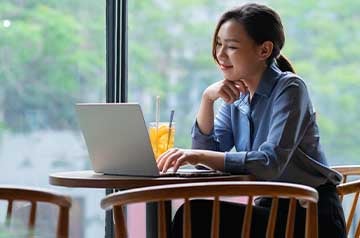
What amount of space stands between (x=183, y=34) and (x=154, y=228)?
51.6 inches

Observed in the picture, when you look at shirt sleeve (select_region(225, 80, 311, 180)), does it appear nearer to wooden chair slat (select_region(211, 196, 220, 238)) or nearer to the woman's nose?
the woman's nose

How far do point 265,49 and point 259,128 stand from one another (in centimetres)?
26

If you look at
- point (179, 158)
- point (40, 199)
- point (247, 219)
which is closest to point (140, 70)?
point (179, 158)

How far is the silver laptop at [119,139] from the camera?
1.93 metres

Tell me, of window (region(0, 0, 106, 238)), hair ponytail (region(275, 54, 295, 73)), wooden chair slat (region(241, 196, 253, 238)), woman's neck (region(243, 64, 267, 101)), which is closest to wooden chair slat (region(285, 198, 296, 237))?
wooden chair slat (region(241, 196, 253, 238))

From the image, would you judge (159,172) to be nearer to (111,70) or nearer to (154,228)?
(154,228)

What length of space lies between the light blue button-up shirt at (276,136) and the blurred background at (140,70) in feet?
2.82

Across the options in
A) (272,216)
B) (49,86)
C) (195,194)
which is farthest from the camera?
(49,86)

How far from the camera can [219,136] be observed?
237 cm

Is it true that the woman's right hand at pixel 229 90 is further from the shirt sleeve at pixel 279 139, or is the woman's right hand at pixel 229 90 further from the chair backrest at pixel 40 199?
the chair backrest at pixel 40 199

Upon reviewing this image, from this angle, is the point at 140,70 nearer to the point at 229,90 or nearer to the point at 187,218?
the point at 229,90

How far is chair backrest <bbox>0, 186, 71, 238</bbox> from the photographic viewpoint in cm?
165

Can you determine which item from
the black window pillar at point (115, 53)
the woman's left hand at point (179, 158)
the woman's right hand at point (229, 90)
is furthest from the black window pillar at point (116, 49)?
the woman's left hand at point (179, 158)

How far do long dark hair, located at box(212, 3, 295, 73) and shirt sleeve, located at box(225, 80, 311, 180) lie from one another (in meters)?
0.18
